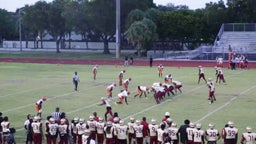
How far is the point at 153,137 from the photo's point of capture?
55.4 feet

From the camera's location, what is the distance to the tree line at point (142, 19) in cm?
6831

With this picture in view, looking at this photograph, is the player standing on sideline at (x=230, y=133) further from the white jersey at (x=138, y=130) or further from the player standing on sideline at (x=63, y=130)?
the player standing on sideline at (x=63, y=130)

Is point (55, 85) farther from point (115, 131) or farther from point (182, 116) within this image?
point (115, 131)

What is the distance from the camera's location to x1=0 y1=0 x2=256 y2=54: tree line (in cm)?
6831

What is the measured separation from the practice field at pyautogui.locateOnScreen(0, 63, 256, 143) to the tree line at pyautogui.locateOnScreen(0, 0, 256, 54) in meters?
27.6

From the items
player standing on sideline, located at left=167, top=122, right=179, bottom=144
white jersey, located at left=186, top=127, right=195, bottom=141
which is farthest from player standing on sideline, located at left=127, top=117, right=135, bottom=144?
white jersey, located at left=186, top=127, right=195, bottom=141

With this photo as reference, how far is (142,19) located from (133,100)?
40.9 meters

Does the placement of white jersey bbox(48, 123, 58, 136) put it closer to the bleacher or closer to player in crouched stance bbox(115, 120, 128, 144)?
player in crouched stance bbox(115, 120, 128, 144)

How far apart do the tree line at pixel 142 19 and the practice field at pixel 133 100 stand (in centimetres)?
2758

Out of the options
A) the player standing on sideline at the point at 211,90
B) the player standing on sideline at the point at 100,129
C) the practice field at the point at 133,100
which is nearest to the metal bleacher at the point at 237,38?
the practice field at the point at 133,100

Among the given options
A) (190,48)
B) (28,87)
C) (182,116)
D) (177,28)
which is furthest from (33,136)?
(190,48)

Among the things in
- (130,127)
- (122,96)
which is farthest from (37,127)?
(122,96)

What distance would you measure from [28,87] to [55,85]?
6.63ft

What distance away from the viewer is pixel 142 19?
67875 millimetres
